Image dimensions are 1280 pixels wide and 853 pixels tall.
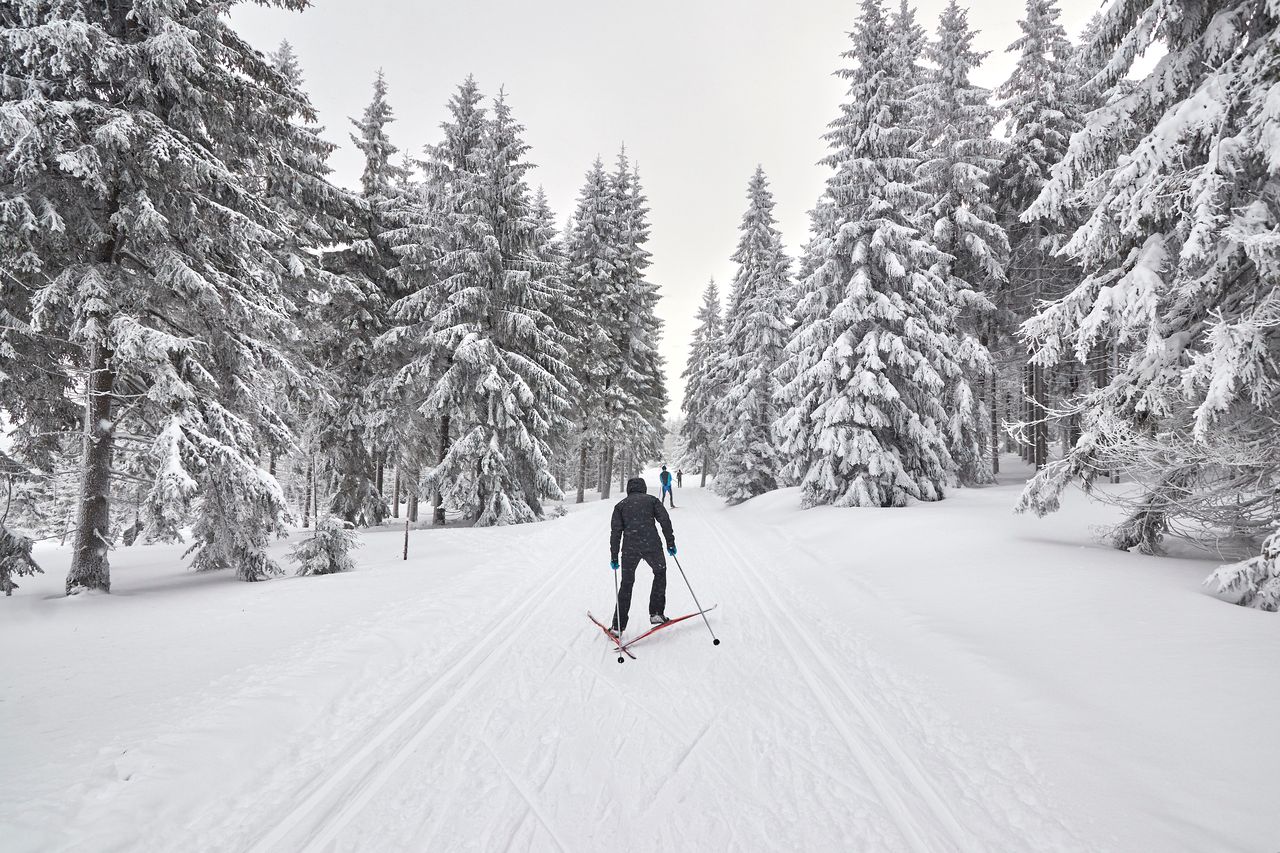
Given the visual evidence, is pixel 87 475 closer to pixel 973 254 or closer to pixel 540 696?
pixel 540 696

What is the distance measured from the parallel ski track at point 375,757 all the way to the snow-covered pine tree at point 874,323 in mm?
12644

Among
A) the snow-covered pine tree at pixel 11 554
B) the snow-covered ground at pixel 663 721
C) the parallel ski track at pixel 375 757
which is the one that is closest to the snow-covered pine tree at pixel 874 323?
the snow-covered ground at pixel 663 721

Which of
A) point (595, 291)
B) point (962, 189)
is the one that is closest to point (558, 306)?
point (595, 291)

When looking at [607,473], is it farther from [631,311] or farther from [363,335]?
[363,335]

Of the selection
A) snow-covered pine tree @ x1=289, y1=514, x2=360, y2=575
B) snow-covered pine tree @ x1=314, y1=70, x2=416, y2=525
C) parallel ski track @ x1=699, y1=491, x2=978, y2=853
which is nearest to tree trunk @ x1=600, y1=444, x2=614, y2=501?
snow-covered pine tree @ x1=314, y1=70, x2=416, y2=525

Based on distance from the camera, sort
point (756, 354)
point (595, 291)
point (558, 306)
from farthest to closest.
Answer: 1. point (595, 291)
2. point (756, 354)
3. point (558, 306)

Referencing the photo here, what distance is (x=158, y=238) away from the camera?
8227mm

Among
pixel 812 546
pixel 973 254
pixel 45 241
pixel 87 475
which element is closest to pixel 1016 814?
pixel 812 546

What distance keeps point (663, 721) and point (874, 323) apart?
1479 centimetres

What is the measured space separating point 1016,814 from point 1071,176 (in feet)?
28.4

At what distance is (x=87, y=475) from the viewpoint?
26.8ft

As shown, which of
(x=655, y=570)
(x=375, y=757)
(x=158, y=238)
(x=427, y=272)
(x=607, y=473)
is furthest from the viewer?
(x=607, y=473)

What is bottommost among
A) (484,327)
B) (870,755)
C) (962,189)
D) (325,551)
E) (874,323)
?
(870,755)

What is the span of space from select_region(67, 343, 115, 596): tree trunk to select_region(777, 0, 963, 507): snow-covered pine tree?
16.4m
